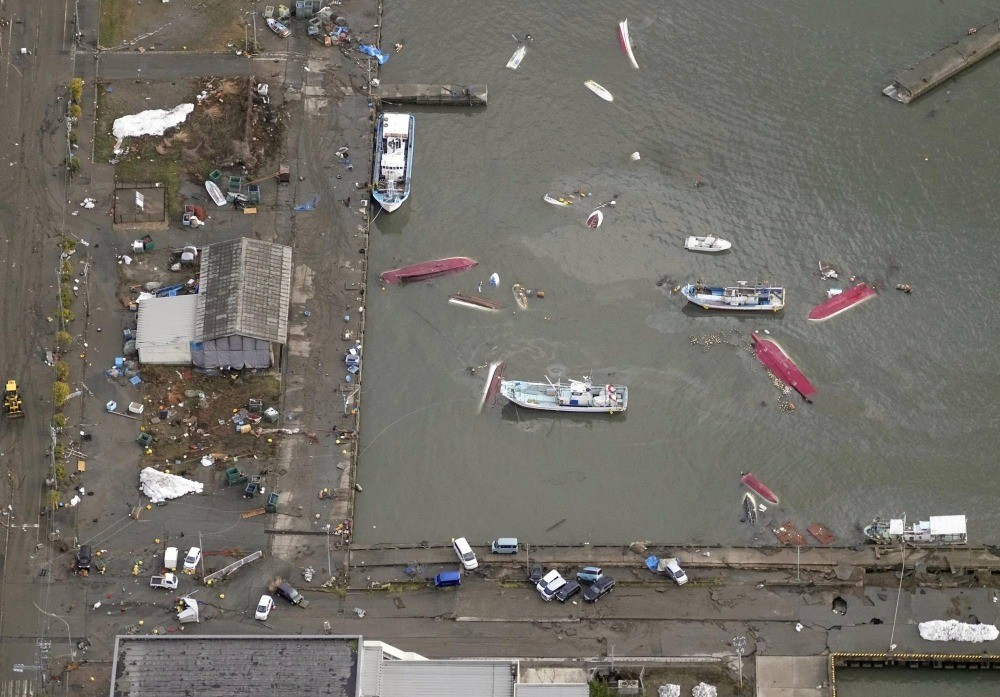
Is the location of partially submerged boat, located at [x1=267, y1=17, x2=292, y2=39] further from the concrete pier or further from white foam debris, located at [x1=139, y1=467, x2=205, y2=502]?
the concrete pier

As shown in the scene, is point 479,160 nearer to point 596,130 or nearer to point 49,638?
point 596,130

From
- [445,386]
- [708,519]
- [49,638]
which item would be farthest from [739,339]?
[49,638]

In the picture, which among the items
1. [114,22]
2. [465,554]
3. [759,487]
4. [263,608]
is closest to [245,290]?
[263,608]

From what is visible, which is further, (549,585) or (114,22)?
(114,22)

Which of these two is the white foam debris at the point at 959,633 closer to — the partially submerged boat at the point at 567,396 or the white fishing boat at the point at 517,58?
the partially submerged boat at the point at 567,396

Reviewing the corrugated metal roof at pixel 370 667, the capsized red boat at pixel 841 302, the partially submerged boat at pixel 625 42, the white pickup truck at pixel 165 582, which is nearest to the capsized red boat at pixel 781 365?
the capsized red boat at pixel 841 302

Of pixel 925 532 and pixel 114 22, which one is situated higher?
pixel 114 22

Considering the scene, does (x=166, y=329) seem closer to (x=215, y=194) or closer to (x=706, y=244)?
(x=215, y=194)

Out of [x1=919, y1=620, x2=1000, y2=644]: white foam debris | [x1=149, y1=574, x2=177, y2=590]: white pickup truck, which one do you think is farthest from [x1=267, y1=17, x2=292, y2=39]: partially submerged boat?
[x1=919, y1=620, x2=1000, y2=644]: white foam debris
